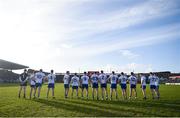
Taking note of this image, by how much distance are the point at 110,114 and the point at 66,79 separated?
9.95 metres

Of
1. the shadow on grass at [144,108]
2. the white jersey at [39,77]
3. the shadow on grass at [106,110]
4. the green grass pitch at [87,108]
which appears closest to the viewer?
the shadow on grass at [106,110]

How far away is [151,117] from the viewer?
11.1m

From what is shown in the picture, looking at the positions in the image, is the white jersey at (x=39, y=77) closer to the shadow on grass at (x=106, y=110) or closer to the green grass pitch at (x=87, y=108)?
the green grass pitch at (x=87, y=108)

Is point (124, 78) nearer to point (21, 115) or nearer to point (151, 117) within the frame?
point (151, 117)

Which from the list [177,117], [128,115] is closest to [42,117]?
[128,115]

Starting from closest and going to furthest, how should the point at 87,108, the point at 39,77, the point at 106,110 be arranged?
the point at 106,110
the point at 87,108
the point at 39,77

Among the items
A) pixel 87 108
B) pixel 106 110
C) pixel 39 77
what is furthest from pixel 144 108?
pixel 39 77

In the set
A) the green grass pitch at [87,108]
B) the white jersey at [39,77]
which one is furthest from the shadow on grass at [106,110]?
the white jersey at [39,77]

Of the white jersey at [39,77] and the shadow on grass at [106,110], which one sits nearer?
the shadow on grass at [106,110]

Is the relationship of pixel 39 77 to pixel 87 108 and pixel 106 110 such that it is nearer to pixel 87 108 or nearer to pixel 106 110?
pixel 87 108

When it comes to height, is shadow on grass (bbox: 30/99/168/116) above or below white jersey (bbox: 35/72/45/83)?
below

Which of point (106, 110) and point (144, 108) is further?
point (144, 108)

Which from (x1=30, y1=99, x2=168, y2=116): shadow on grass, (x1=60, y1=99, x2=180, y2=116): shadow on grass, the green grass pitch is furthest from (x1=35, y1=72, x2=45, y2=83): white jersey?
(x1=60, y1=99, x2=180, y2=116): shadow on grass

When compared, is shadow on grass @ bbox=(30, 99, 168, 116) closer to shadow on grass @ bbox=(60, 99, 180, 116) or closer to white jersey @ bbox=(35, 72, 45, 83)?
shadow on grass @ bbox=(60, 99, 180, 116)
